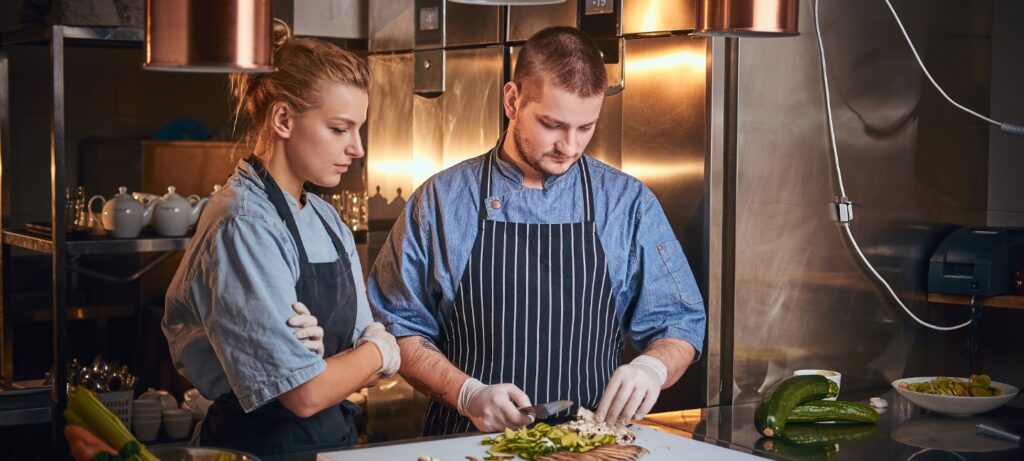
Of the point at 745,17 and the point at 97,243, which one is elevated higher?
the point at 745,17

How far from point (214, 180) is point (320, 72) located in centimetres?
284

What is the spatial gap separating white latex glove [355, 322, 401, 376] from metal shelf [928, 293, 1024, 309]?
170cm

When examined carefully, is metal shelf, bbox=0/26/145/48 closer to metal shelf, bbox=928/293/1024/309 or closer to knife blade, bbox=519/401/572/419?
knife blade, bbox=519/401/572/419

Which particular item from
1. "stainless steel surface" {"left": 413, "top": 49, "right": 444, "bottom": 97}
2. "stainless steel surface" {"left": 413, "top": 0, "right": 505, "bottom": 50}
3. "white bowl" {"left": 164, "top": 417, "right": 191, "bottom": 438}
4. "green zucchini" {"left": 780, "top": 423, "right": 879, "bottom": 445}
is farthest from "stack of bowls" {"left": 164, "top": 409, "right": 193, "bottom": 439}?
"green zucchini" {"left": 780, "top": 423, "right": 879, "bottom": 445}

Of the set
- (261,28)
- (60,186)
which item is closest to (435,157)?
(60,186)

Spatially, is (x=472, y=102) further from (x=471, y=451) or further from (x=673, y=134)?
Result: (x=471, y=451)

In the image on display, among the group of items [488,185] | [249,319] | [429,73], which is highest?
[429,73]

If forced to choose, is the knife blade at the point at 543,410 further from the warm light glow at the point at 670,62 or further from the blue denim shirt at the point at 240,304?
the warm light glow at the point at 670,62

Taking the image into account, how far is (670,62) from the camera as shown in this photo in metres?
2.91

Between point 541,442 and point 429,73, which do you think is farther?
point 429,73

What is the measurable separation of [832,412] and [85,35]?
2.38m

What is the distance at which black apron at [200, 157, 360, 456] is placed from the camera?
2.08m

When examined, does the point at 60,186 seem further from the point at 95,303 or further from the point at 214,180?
the point at 95,303

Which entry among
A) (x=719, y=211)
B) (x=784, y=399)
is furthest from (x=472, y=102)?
(x=784, y=399)
